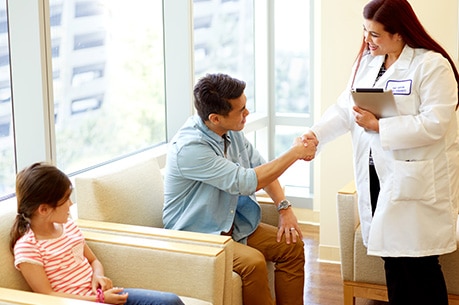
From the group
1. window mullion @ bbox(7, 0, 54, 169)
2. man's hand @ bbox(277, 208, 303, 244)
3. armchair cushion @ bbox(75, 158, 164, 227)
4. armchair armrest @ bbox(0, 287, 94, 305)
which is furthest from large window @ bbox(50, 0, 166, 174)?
armchair armrest @ bbox(0, 287, 94, 305)

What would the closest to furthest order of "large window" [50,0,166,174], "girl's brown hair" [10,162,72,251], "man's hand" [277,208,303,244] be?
"girl's brown hair" [10,162,72,251], "man's hand" [277,208,303,244], "large window" [50,0,166,174]

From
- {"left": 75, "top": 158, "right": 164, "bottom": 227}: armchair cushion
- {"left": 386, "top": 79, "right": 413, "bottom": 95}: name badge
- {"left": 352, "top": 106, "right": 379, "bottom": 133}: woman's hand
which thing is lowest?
{"left": 75, "top": 158, "right": 164, "bottom": 227}: armchair cushion

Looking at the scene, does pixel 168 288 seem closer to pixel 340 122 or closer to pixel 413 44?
pixel 340 122

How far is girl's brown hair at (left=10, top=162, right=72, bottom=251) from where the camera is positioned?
2.44 m

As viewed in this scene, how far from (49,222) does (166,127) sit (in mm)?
2005

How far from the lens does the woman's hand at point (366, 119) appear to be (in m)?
2.95

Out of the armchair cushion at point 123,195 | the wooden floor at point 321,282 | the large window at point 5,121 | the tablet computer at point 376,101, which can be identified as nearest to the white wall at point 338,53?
the wooden floor at point 321,282

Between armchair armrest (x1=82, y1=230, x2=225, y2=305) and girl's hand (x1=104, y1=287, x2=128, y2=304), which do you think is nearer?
girl's hand (x1=104, y1=287, x2=128, y2=304)

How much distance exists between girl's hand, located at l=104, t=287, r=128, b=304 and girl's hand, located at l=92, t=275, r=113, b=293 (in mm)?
71

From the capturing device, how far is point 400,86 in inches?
114

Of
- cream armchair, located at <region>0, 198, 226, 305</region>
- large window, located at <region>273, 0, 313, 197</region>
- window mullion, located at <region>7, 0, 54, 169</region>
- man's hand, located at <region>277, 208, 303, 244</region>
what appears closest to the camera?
cream armchair, located at <region>0, 198, 226, 305</region>

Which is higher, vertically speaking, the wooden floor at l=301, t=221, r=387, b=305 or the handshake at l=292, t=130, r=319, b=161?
the handshake at l=292, t=130, r=319, b=161

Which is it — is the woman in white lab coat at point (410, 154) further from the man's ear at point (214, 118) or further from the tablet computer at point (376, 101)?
the man's ear at point (214, 118)

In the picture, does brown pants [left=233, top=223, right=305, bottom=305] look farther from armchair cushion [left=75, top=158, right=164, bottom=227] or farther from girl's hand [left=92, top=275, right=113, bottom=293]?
girl's hand [left=92, top=275, right=113, bottom=293]
